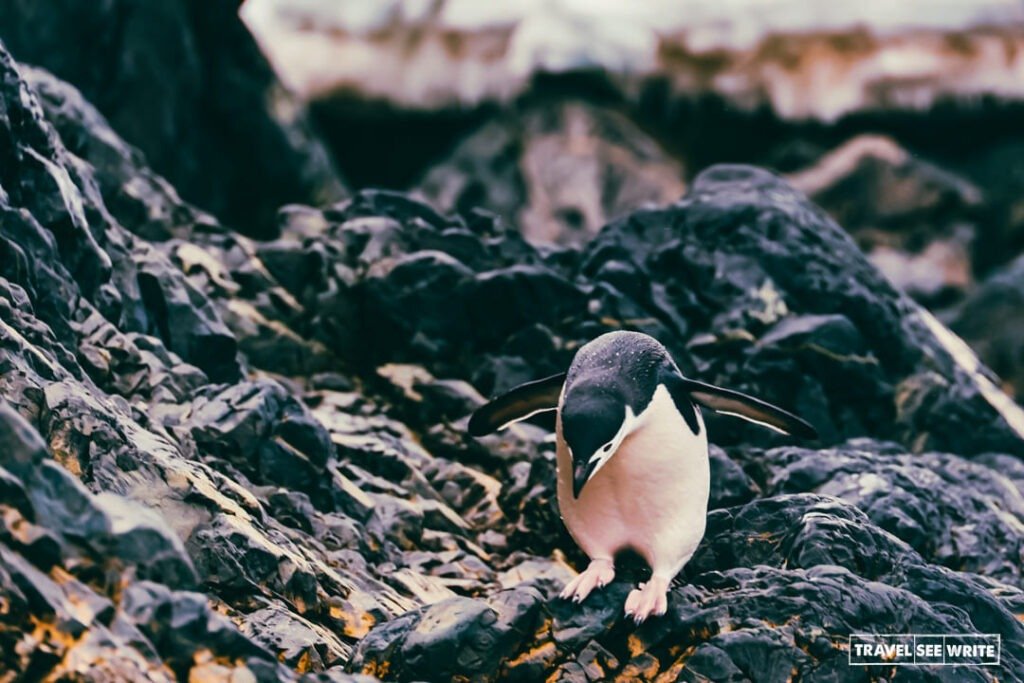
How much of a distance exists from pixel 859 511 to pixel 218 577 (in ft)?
9.37

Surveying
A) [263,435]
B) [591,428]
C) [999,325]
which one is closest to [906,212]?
[999,325]

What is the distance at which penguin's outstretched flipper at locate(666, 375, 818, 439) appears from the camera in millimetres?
5211

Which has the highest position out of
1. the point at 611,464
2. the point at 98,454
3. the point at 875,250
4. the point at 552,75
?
the point at 98,454

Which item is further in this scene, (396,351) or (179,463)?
(396,351)

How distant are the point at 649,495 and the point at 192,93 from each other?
7.50 meters

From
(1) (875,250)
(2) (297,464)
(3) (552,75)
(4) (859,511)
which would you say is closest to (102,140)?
(2) (297,464)

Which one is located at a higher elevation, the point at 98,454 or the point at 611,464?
the point at 98,454

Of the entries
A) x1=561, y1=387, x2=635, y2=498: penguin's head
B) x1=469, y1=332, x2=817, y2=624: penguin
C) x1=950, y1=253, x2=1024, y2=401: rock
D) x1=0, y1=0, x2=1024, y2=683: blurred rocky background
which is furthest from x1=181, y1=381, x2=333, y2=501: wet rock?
x1=950, y1=253, x2=1024, y2=401: rock

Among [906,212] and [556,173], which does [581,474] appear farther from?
[906,212]

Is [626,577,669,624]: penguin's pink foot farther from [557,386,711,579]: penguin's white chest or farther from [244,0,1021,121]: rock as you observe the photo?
[244,0,1021,121]: rock

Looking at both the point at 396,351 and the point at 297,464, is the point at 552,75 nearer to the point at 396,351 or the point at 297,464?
the point at 396,351

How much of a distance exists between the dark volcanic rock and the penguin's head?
6624 mm

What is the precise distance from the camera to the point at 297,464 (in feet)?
19.4

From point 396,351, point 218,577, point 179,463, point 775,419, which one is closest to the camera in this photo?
point 218,577
